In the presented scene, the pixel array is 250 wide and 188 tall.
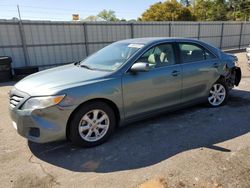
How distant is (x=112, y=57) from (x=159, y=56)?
2.74 ft

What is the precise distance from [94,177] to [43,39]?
9.70 metres

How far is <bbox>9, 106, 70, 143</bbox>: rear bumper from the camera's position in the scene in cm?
321

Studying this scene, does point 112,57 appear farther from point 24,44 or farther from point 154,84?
point 24,44

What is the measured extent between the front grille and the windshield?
50.5 inches

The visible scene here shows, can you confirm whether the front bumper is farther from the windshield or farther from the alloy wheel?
the windshield

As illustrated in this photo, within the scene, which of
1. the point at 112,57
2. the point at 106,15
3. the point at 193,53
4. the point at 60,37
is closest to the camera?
the point at 112,57

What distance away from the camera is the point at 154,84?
4094mm

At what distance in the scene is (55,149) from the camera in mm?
3654

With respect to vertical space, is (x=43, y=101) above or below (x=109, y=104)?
above

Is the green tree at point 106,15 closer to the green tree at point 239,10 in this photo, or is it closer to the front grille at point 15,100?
the green tree at point 239,10

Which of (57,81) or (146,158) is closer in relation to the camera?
(146,158)

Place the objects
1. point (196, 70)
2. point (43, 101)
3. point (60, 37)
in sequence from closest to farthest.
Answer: point (43, 101), point (196, 70), point (60, 37)

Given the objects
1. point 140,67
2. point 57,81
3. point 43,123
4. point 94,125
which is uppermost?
point 140,67

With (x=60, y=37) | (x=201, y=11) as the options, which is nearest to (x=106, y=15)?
(x=201, y=11)
